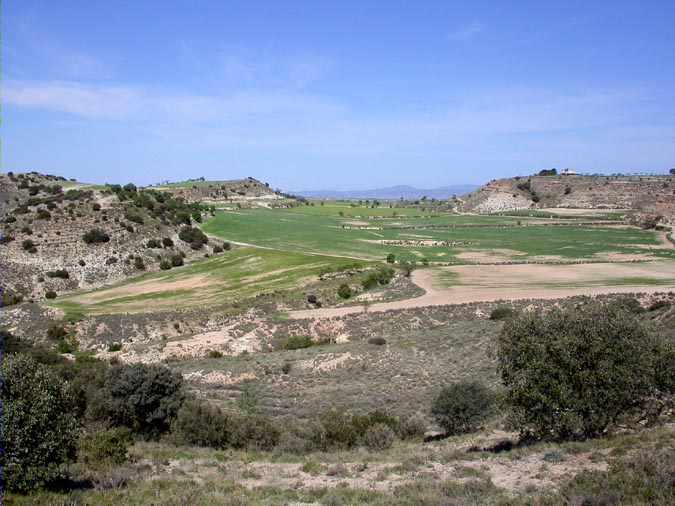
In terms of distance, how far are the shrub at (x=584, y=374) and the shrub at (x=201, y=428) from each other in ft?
35.4

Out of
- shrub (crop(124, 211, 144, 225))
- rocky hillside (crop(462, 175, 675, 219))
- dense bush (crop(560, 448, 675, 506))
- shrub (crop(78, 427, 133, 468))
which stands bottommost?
shrub (crop(78, 427, 133, 468))

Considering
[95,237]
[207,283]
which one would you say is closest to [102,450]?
[207,283]

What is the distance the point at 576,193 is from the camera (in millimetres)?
144750

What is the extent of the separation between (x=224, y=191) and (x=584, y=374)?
494 feet

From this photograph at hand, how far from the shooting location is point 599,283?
176 feet

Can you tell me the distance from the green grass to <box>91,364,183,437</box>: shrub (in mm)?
25801

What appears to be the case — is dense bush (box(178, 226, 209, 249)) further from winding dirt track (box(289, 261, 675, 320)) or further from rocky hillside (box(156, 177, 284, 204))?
rocky hillside (box(156, 177, 284, 204))

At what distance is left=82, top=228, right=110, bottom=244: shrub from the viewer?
2874 inches

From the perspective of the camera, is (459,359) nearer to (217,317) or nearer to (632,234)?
(217,317)

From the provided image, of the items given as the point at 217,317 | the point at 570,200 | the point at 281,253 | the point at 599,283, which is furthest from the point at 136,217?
the point at 570,200

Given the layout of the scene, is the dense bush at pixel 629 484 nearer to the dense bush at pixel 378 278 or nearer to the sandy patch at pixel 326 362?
the sandy patch at pixel 326 362

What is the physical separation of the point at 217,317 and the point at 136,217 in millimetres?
38742

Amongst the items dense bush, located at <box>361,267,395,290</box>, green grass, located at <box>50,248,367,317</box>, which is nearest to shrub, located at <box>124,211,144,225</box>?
green grass, located at <box>50,248,367,317</box>

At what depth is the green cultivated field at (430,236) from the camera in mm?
77562
